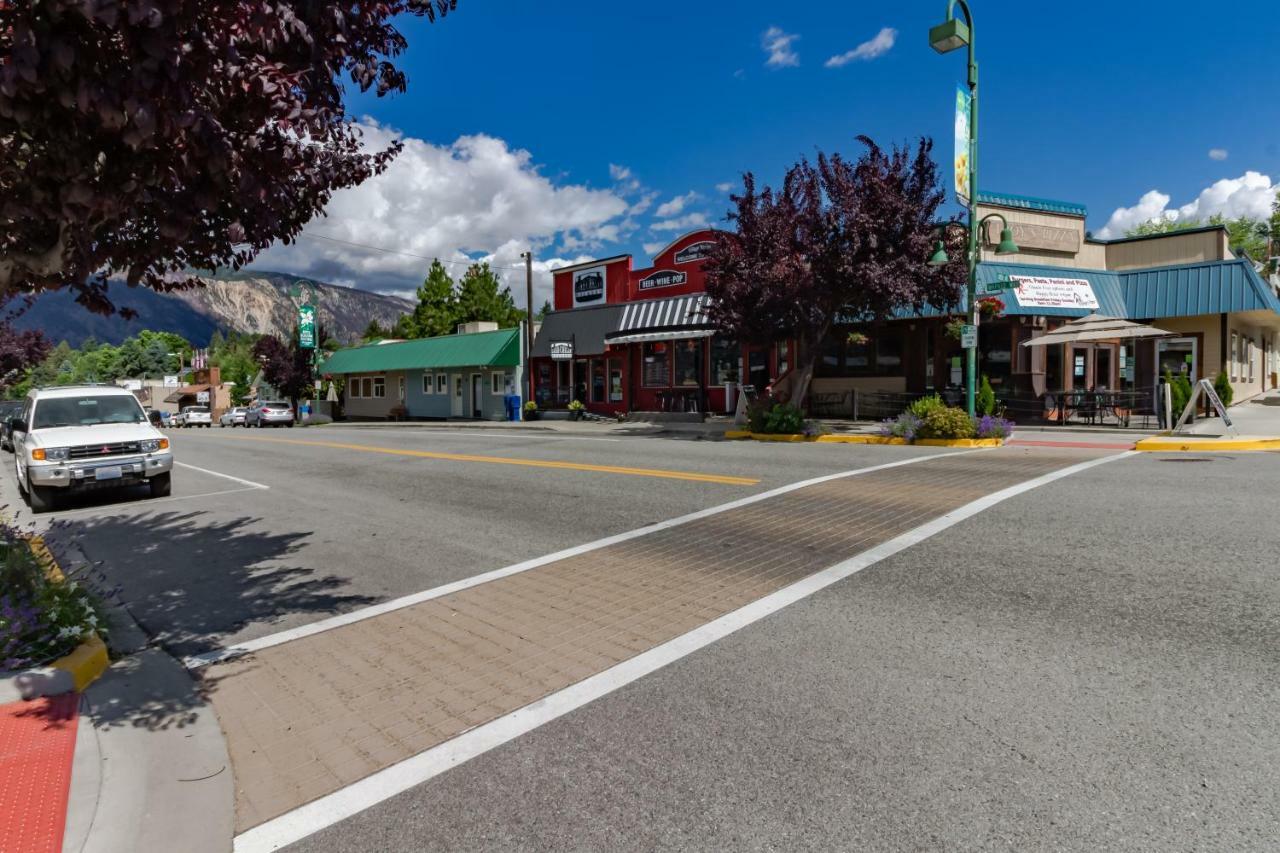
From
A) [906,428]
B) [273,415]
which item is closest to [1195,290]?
[906,428]

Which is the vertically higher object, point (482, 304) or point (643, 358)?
point (482, 304)

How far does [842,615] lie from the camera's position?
16.3ft

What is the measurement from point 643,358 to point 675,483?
19.3 meters

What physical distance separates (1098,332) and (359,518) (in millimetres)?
18607

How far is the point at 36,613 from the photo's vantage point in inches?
171

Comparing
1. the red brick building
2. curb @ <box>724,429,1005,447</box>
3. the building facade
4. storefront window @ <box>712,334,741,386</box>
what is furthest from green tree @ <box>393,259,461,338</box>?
curb @ <box>724,429,1005,447</box>

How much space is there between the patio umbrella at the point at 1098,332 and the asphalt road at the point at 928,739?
49.4 ft

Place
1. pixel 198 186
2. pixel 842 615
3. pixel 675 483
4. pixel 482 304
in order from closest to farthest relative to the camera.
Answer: pixel 198 186 < pixel 842 615 < pixel 675 483 < pixel 482 304

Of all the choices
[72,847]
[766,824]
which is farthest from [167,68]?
[766,824]

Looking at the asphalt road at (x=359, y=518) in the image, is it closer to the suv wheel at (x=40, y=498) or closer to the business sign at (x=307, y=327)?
the suv wheel at (x=40, y=498)

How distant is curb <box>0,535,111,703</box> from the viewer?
383cm

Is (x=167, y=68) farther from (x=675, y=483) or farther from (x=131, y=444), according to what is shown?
(x=131, y=444)

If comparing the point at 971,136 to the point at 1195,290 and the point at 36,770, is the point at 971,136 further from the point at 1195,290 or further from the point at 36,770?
the point at 36,770

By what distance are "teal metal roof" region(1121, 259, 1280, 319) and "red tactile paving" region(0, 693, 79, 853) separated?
85.8 feet
